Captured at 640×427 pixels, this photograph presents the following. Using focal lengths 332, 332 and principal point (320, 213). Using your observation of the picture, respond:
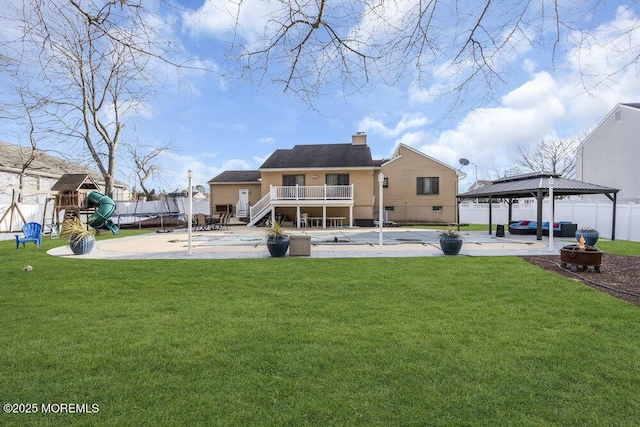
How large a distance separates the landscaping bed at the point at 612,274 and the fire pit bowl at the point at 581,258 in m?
0.15

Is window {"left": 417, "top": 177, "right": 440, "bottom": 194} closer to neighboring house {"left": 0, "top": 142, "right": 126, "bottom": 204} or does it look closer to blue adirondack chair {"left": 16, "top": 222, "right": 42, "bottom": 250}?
blue adirondack chair {"left": 16, "top": 222, "right": 42, "bottom": 250}

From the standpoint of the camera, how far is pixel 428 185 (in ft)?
90.6

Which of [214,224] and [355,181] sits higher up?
[355,181]

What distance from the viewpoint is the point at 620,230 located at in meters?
16.3

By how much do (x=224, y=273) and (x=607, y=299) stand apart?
735 centimetres

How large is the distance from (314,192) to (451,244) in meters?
13.7

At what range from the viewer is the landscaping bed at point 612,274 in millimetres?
6074

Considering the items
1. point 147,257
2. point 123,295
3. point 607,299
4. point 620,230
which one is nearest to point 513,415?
point 607,299

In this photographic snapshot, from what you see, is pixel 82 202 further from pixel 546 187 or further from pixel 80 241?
pixel 546 187

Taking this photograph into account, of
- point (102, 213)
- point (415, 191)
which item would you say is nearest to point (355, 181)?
point (415, 191)

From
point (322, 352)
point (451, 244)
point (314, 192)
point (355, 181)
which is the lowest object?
point (322, 352)

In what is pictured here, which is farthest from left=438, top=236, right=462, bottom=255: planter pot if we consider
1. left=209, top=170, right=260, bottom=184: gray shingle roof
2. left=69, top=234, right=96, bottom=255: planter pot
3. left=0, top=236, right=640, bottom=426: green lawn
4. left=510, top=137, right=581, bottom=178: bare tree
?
left=510, top=137, right=581, bottom=178: bare tree

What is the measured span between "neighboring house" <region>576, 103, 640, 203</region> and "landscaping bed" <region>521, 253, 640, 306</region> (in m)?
→ 14.0

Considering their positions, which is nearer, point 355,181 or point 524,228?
point 524,228
